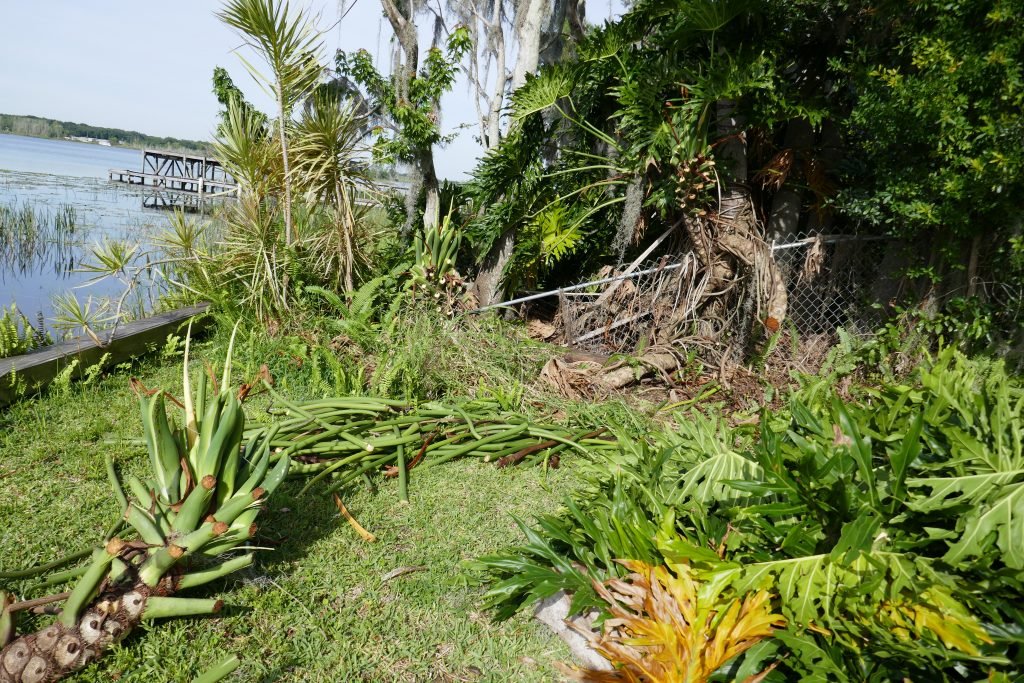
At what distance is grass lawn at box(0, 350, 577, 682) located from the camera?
2320 mm

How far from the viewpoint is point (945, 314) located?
511cm

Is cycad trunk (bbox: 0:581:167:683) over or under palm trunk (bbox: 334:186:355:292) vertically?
under

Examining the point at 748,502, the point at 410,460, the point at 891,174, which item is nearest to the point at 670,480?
the point at 748,502

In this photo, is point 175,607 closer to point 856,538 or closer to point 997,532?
point 856,538

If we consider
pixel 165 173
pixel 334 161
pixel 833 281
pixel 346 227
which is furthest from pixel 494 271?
pixel 165 173

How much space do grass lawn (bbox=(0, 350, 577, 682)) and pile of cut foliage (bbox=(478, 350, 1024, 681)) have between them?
302 millimetres

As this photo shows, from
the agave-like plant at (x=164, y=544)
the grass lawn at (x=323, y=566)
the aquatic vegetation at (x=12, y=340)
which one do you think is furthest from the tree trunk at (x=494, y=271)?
the agave-like plant at (x=164, y=544)

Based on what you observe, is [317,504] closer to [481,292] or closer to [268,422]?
[268,422]

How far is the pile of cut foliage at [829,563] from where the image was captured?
5.65 ft

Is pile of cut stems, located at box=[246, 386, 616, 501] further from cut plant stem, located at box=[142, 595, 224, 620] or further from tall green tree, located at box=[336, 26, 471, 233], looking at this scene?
tall green tree, located at box=[336, 26, 471, 233]

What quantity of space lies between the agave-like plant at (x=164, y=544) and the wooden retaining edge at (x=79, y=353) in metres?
2.20

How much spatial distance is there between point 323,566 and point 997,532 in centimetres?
245

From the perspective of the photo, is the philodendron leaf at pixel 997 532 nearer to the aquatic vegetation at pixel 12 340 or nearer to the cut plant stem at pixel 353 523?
the cut plant stem at pixel 353 523

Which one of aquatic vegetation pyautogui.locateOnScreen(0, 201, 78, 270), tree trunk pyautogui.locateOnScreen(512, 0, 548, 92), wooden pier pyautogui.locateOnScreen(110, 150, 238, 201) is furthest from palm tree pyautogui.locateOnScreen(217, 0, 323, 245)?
wooden pier pyautogui.locateOnScreen(110, 150, 238, 201)
